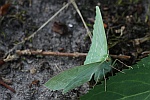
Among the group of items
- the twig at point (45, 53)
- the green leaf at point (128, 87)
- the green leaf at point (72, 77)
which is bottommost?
the green leaf at point (128, 87)

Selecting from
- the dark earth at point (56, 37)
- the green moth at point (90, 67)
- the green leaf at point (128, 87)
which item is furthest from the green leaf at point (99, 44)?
the dark earth at point (56, 37)

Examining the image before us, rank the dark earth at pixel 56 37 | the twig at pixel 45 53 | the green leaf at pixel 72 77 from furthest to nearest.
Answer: the twig at pixel 45 53 → the dark earth at pixel 56 37 → the green leaf at pixel 72 77

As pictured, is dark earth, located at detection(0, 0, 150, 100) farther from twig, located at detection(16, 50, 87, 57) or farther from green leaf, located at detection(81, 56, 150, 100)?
green leaf, located at detection(81, 56, 150, 100)

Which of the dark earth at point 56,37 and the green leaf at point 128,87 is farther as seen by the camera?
the dark earth at point 56,37

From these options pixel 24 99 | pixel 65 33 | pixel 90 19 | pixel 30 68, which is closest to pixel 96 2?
pixel 90 19

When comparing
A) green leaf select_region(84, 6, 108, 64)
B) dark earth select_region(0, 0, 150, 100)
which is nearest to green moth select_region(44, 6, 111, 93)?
green leaf select_region(84, 6, 108, 64)

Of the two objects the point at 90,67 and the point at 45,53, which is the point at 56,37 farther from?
the point at 90,67

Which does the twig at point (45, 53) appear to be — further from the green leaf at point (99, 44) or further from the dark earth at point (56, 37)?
the green leaf at point (99, 44)
